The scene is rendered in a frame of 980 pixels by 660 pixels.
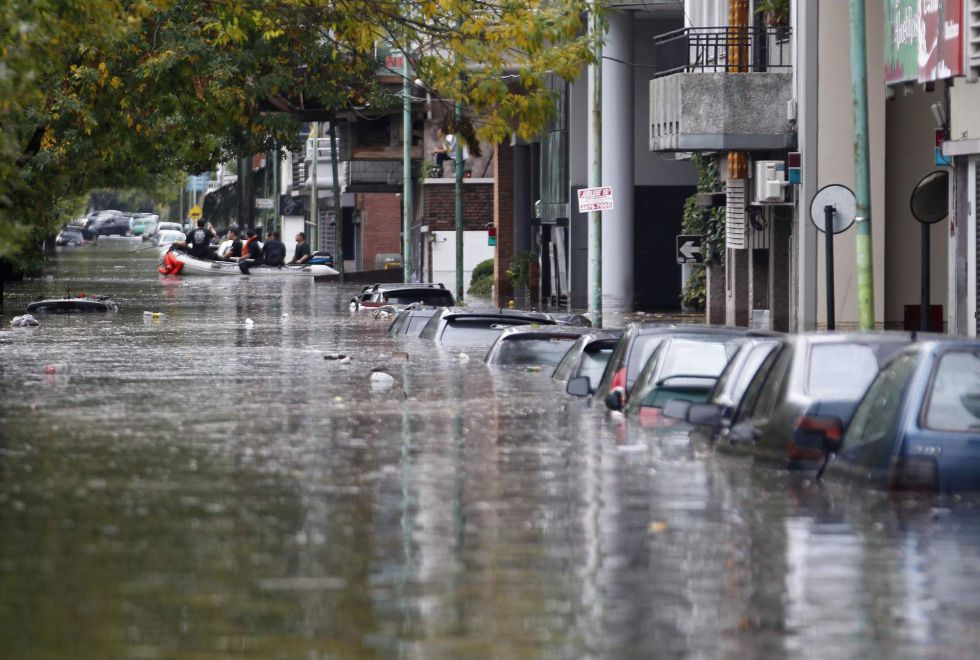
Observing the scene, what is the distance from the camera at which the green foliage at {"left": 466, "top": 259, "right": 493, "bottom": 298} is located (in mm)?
63344

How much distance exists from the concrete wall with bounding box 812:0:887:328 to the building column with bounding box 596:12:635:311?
46.3 feet

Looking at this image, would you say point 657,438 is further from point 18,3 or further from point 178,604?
point 178,604

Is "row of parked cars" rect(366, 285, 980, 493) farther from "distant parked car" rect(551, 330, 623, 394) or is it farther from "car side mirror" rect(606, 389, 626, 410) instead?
"distant parked car" rect(551, 330, 623, 394)

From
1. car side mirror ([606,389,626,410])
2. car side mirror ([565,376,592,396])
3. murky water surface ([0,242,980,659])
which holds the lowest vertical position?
murky water surface ([0,242,980,659])

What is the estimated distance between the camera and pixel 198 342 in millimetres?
35781

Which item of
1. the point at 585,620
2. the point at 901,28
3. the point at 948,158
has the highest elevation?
the point at 901,28

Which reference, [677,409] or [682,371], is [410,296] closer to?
[682,371]

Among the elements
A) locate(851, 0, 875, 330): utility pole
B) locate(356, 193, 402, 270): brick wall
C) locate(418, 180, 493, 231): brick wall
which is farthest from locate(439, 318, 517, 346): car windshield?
locate(356, 193, 402, 270): brick wall

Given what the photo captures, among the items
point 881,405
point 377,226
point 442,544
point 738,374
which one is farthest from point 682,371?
point 377,226

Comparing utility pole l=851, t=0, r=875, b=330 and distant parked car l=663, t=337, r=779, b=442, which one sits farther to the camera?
utility pole l=851, t=0, r=875, b=330

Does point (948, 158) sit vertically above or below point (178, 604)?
above

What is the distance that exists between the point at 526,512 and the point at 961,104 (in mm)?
14971

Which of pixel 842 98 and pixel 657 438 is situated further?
pixel 842 98

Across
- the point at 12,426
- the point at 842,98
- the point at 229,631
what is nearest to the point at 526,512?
the point at 229,631
